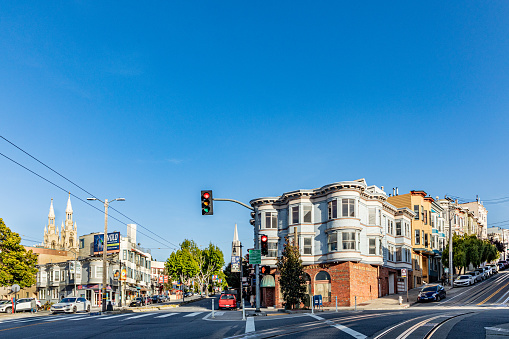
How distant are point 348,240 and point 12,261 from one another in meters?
42.0

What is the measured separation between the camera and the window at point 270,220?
5628 cm

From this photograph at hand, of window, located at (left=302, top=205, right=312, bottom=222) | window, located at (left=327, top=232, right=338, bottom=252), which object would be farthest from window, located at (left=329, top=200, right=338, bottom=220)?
window, located at (left=302, top=205, right=312, bottom=222)

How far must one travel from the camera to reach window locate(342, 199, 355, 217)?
50.8 meters


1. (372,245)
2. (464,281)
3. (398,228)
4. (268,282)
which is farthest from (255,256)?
(464,281)

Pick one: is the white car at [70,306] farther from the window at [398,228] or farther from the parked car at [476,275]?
the parked car at [476,275]

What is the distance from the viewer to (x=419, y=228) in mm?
68562

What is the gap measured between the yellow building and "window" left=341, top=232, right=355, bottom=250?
19285 mm

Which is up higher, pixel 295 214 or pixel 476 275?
pixel 295 214

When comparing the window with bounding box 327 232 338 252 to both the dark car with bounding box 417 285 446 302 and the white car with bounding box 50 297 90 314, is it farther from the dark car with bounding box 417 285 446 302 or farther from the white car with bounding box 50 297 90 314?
the white car with bounding box 50 297 90 314

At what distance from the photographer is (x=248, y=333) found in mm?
18016

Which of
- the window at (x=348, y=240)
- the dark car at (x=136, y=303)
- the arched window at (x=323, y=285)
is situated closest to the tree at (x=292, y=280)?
the window at (x=348, y=240)

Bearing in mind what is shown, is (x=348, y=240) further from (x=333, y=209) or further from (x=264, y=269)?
(x=264, y=269)

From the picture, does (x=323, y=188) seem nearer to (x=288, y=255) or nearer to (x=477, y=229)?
(x=288, y=255)

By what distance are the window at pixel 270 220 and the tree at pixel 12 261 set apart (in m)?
32.1
